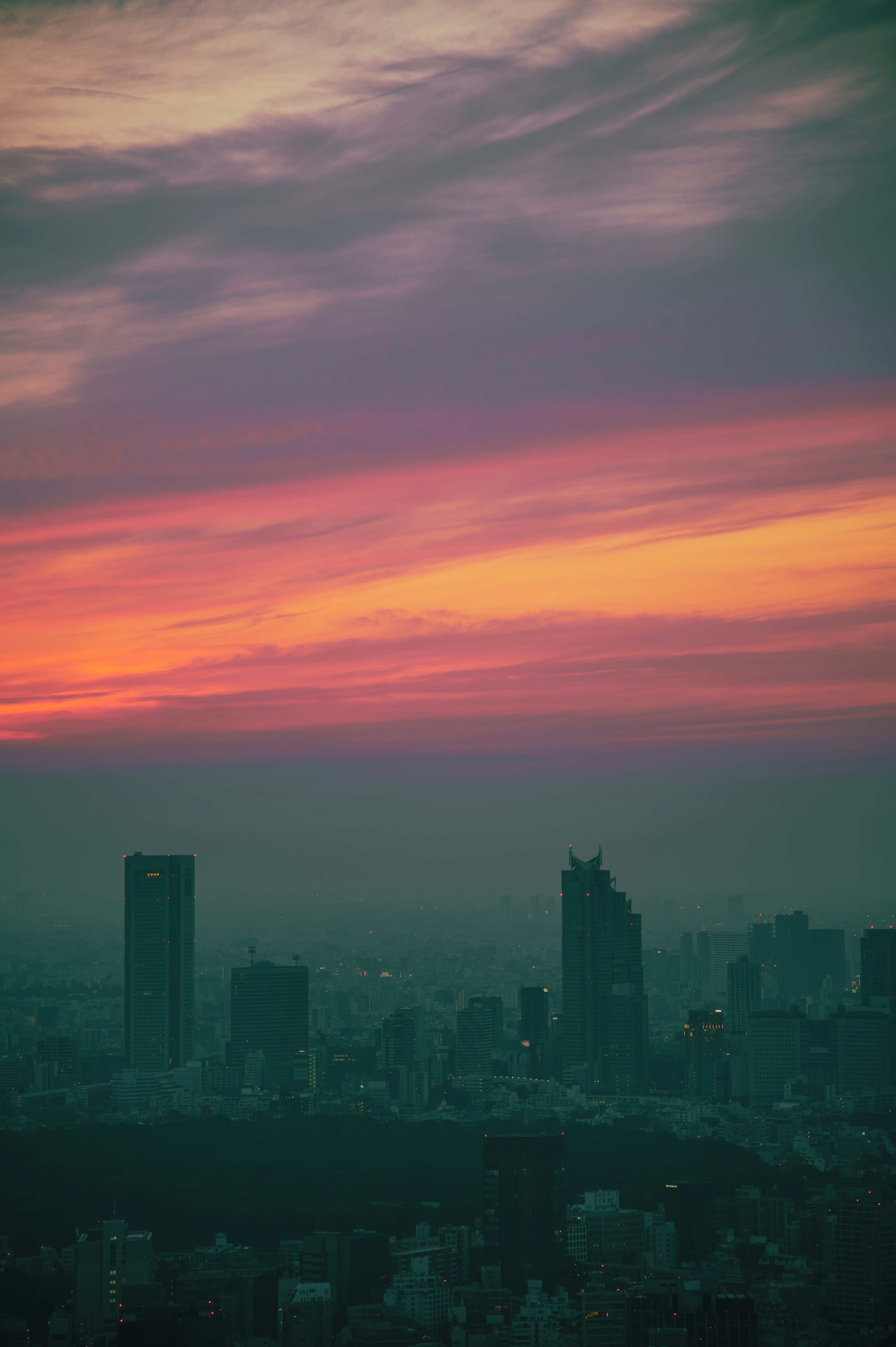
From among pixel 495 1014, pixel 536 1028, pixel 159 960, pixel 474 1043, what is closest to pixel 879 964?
pixel 536 1028

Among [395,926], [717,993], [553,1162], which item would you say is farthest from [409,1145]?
[395,926]

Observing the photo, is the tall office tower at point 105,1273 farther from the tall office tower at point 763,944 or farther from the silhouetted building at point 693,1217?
the tall office tower at point 763,944

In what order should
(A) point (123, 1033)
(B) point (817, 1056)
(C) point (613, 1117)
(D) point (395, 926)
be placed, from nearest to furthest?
(C) point (613, 1117), (B) point (817, 1056), (A) point (123, 1033), (D) point (395, 926)

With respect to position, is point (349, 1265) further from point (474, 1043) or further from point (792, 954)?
point (792, 954)

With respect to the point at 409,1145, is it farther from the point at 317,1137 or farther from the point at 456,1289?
the point at 456,1289

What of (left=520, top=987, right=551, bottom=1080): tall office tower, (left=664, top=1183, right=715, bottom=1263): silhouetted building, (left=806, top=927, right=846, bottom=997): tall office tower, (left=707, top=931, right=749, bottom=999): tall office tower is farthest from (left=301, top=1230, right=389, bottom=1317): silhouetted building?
(left=707, top=931, right=749, bottom=999): tall office tower
